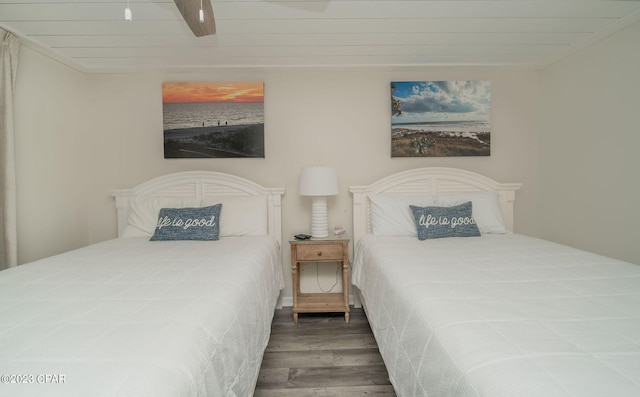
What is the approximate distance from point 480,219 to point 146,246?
2560mm

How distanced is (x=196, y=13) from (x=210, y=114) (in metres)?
1.56

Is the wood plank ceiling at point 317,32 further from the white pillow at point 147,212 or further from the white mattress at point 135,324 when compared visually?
the white mattress at point 135,324

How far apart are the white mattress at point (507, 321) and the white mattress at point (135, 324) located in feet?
2.27

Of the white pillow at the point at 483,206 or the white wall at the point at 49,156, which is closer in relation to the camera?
the white wall at the point at 49,156

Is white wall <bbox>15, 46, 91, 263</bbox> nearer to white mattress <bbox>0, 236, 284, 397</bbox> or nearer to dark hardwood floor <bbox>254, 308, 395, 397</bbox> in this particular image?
white mattress <bbox>0, 236, 284, 397</bbox>

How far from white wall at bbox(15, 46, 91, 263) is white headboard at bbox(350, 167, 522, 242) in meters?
2.49

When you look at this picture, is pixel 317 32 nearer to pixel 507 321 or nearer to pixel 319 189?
pixel 319 189

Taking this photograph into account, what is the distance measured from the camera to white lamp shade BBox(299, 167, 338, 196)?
2.55 meters

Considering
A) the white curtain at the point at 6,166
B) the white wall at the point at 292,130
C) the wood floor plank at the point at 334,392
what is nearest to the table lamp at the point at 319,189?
the white wall at the point at 292,130

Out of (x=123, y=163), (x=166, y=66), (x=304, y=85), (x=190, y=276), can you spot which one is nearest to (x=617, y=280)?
(x=190, y=276)

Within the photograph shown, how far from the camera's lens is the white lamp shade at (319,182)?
2549mm

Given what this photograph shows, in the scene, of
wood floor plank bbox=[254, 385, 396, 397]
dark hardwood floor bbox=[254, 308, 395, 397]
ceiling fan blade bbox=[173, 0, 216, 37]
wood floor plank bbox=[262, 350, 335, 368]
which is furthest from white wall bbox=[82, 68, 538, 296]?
ceiling fan blade bbox=[173, 0, 216, 37]

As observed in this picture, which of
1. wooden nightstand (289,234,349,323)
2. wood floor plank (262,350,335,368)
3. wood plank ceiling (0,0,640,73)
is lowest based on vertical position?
wood floor plank (262,350,335,368)

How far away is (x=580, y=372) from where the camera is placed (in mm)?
733
